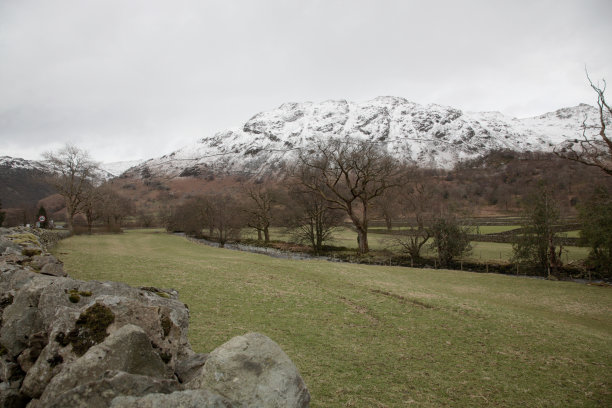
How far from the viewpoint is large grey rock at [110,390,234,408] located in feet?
9.58

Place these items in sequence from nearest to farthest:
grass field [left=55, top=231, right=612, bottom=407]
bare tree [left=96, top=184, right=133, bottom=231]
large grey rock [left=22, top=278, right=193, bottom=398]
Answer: large grey rock [left=22, top=278, right=193, bottom=398], grass field [left=55, top=231, right=612, bottom=407], bare tree [left=96, top=184, right=133, bottom=231]

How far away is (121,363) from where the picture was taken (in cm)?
369

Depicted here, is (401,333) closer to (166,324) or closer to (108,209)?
(166,324)

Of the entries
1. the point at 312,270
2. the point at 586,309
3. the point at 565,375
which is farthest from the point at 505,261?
the point at 565,375

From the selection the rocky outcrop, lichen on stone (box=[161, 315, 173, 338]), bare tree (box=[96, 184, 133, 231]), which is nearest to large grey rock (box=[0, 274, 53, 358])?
the rocky outcrop

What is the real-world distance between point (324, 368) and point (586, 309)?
741 inches

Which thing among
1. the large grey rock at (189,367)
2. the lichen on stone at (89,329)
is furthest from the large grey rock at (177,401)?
the lichen on stone at (89,329)

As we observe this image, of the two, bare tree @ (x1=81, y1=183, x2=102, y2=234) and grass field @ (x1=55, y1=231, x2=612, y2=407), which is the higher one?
bare tree @ (x1=81, y1=183, x2=102, y2=234)

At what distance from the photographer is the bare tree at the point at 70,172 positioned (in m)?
57.1

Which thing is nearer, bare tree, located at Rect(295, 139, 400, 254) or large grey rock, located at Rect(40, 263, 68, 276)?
large grey rock, located at Rect(40, 263, 68, 276)

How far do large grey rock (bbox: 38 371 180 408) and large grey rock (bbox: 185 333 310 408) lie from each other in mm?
562

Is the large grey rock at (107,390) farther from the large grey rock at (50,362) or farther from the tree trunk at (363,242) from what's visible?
the tree trunk at (363,242)

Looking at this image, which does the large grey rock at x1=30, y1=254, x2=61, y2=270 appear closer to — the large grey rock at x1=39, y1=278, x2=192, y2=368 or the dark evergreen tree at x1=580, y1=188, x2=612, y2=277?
the large grey rock at x1=39, y1=278, x2=192, y2=368

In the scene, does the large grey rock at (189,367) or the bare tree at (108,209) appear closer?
the large grey rock at (189,367)
